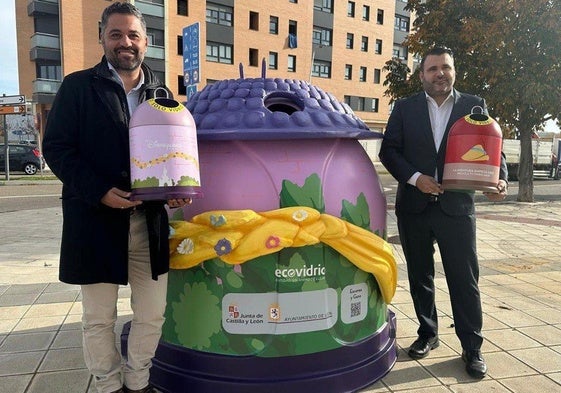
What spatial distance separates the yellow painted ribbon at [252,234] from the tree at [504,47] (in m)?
10.4

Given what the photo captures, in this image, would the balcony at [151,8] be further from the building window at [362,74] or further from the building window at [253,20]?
the building window at [362,74]

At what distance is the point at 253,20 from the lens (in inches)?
1391

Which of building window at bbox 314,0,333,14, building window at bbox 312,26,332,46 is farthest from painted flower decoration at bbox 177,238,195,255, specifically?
building window at bbox 314,0,333,14

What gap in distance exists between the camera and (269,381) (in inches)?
106

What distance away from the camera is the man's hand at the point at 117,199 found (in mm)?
2219

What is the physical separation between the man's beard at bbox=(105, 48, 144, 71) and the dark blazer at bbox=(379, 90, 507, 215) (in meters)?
1.71

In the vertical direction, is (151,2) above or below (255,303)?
above

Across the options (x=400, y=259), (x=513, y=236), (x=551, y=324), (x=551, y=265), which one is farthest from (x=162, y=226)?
(x=513, y=236)

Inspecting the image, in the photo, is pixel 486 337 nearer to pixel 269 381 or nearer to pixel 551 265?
pixel 269 381

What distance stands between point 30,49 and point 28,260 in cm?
2751

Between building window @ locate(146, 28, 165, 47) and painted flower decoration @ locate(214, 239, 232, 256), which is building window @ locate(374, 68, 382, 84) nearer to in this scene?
building window @ locate(146, 28, 165, 47)

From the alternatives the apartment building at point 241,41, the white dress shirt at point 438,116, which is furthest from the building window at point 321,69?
the white dress shirt at point 438,116

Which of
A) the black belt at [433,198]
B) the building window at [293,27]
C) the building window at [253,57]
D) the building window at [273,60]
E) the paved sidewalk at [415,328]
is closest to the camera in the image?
the paved sidewalk at [415,328]

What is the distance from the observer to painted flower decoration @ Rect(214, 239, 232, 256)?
2.53 m
